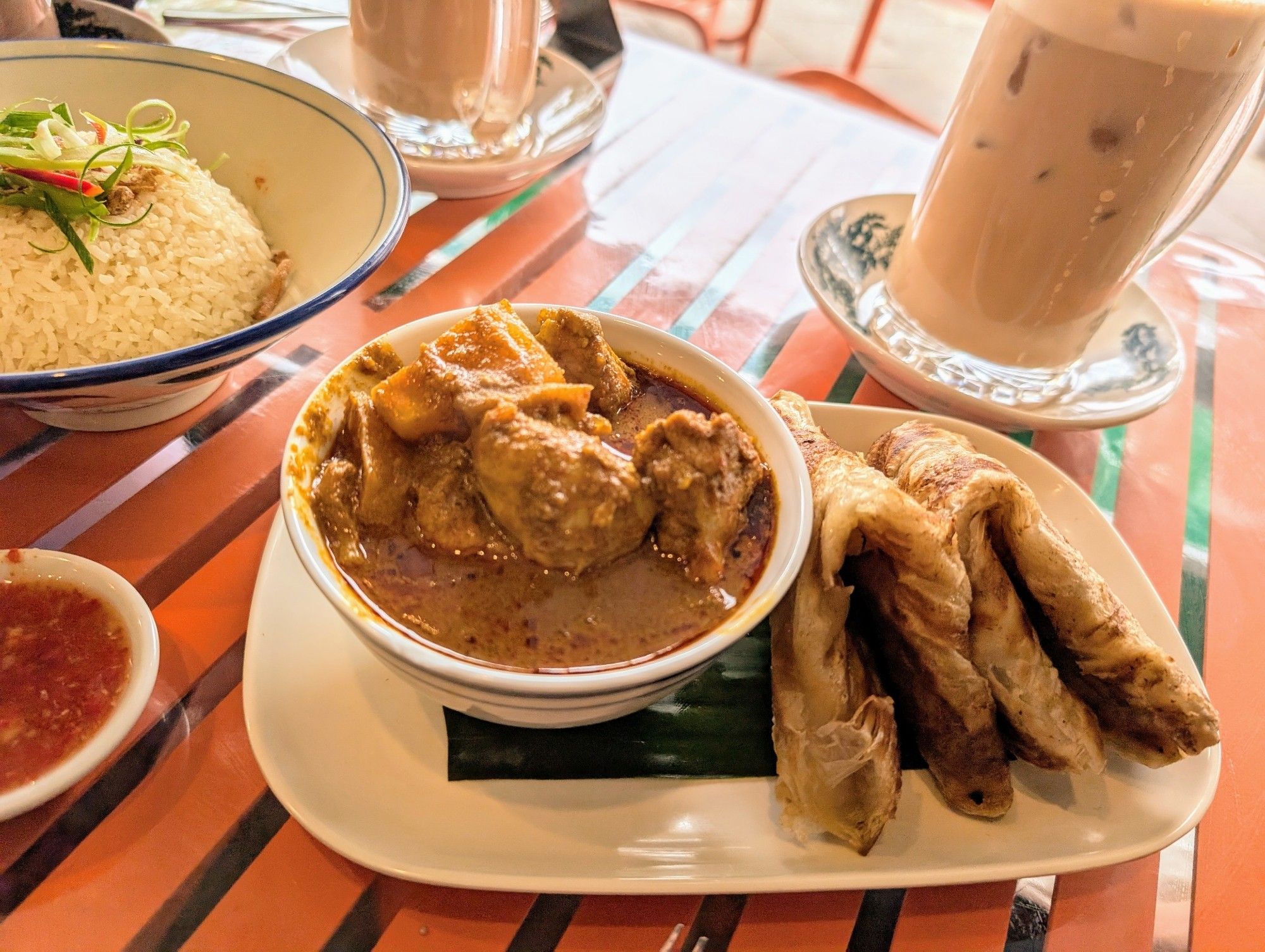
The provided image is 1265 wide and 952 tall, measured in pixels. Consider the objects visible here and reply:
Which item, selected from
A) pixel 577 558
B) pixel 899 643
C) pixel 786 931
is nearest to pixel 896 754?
pixel 899 643

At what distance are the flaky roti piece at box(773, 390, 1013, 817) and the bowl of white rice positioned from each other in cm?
97

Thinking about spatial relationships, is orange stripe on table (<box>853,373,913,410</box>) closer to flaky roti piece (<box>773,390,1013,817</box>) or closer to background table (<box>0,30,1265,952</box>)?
background table (<box>0,30,1265,952</box>)

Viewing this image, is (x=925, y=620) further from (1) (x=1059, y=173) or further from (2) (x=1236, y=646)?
(1) (x=1059, y=173)

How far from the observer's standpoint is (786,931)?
117cm

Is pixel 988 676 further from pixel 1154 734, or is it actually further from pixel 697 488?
pixel 697 488

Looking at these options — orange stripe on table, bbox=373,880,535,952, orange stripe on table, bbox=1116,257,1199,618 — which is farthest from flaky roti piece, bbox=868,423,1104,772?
orange stripe on table, bbox=373,880,535,952

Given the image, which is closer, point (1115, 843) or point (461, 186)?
point (1115, 843)

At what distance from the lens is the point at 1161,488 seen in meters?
2.03

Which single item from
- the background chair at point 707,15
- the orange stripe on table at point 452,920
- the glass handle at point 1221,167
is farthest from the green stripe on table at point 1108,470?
the background chair at point 707,15

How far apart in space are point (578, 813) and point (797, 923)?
35 cm

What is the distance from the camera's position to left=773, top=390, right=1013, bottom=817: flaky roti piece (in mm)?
1155

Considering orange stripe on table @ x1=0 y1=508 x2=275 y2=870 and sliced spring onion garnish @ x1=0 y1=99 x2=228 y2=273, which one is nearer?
orange stripe on table @ x1=0 y1=508 x2=275 y2=870

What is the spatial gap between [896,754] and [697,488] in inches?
19.6

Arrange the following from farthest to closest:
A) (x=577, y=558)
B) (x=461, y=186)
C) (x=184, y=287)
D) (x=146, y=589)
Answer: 1. (x=461, y=186)
2. (x=184, y=287)
3. (x=146, y=589)
4. (x=577, y=558)
